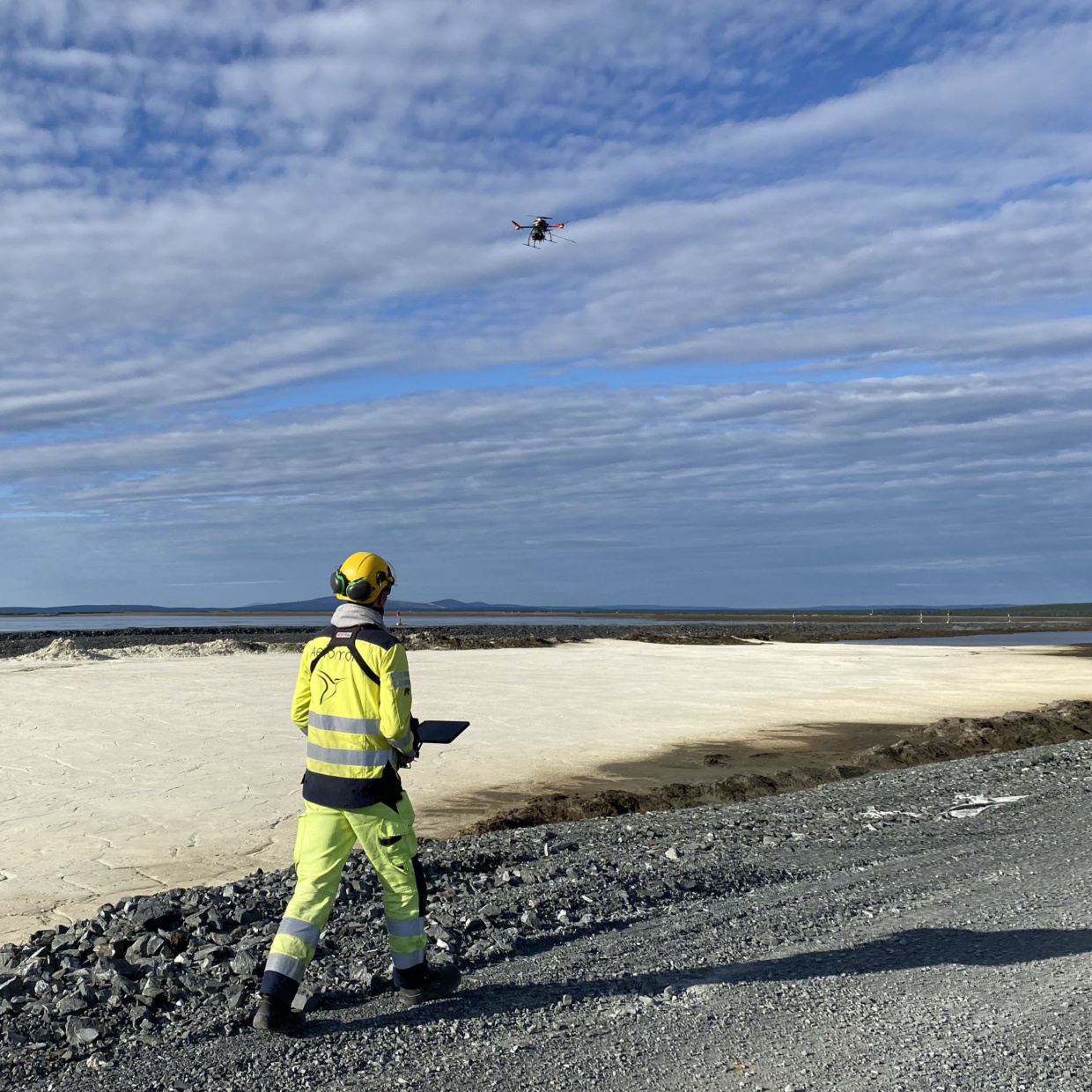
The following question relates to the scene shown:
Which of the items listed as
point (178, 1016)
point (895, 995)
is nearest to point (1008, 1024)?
point (895, 995)

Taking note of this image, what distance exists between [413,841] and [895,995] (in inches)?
101

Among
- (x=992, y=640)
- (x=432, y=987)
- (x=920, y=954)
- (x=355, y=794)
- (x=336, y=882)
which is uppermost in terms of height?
(x=355, y=794)

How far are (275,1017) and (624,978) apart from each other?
187 cm

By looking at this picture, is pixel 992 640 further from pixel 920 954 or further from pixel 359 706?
pixel 359 706

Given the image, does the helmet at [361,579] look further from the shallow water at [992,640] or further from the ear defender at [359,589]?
the shallow water at [992,640]

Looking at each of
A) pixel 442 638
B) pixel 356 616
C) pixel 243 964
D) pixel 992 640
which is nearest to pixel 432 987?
pixel 243 964

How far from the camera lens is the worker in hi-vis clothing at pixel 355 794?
497 centimetres

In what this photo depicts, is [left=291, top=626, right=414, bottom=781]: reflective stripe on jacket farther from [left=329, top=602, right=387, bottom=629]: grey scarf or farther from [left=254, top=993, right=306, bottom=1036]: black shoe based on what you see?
[left=254, top=993, right=306, bottom=1036]: black shoe

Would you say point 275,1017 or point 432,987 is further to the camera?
point 432,987

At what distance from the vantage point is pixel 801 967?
5.94m

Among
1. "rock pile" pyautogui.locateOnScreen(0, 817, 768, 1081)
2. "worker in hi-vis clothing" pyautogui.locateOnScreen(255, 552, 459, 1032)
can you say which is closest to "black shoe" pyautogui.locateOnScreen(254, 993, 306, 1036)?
"worker in hi-vis clothing" pyautogui.locateOnScreen(255, 552, 459, 1032)

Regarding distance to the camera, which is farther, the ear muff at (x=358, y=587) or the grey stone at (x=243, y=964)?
the grey stone at (x=243, y=964)

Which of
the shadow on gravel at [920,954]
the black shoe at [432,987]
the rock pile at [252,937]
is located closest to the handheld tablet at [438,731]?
the black shoe at [432,987]

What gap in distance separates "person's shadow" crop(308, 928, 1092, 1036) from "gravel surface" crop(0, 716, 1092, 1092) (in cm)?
2
